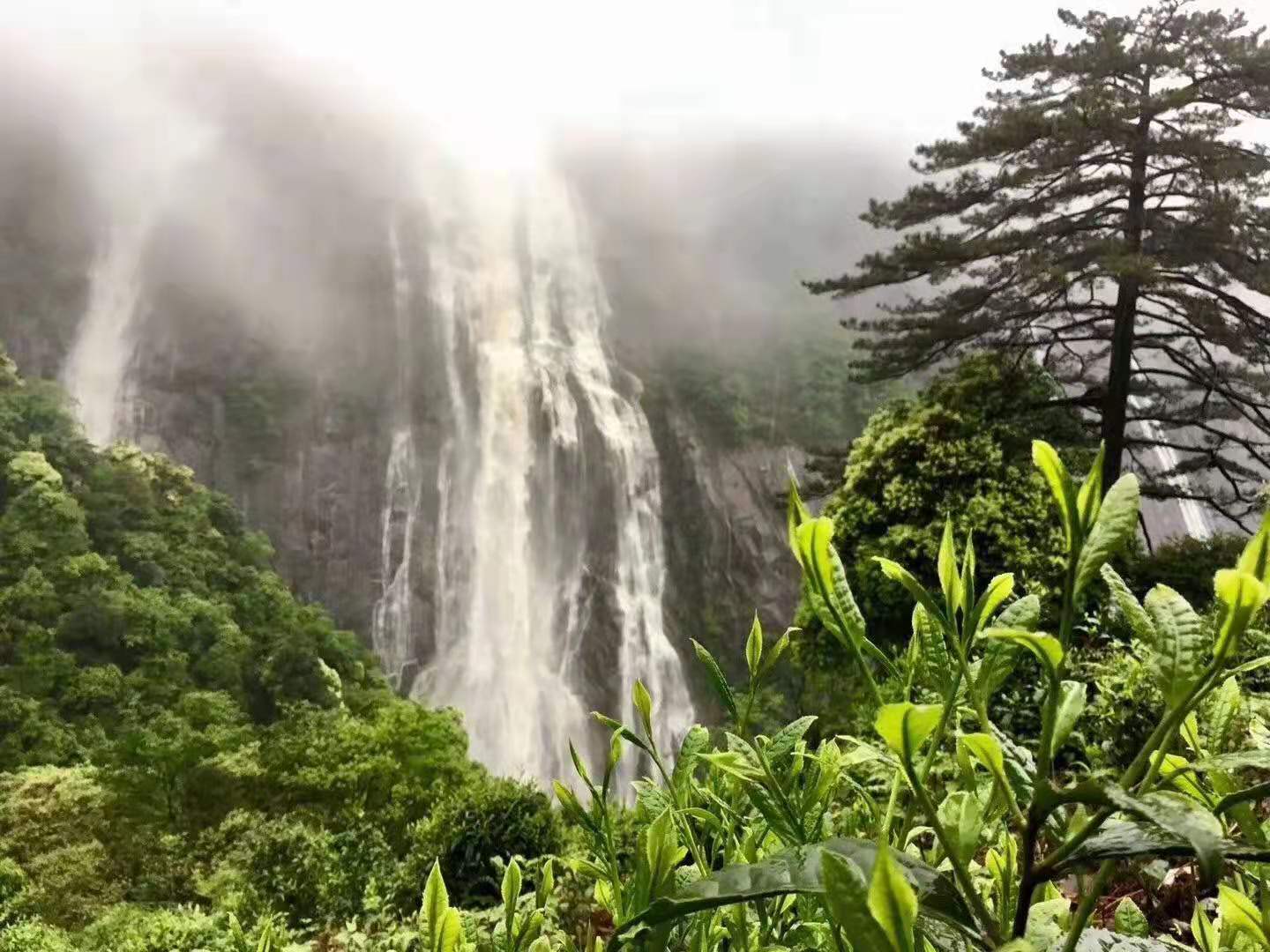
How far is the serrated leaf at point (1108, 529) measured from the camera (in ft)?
1.20

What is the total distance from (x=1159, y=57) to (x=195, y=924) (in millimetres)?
8292

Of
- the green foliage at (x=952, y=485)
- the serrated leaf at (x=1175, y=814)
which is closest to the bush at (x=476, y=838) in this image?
the green foliage at (x=952, y=485)

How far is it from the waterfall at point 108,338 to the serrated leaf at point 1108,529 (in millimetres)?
17049

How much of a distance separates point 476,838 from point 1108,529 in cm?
468

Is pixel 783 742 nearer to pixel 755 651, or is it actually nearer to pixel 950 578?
pixel 755 651

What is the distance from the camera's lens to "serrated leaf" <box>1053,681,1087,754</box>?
37 cm

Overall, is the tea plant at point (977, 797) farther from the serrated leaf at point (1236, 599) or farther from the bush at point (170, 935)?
the bush at point (170, 935)

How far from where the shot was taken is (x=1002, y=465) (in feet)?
18.9

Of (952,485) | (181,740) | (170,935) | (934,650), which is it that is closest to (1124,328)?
(952,485)

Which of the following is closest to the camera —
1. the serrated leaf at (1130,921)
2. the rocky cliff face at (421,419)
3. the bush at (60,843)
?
the serrated leaf at (1130,921)

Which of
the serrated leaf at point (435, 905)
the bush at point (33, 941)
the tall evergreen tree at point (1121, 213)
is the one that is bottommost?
the bush at point (33, 941)

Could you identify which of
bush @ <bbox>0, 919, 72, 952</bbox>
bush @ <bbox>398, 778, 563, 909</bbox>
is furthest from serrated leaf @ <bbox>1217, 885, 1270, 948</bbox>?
bush @ <bbox>0, 919, 72, 952</bbox>

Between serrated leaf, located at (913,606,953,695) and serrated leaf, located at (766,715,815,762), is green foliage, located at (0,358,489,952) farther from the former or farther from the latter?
serrated leaf, located at (913,606,953,695)

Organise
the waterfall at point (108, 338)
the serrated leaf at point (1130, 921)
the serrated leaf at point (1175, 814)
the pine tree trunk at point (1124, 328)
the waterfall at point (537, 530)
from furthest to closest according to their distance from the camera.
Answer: the waterfall at point (108, 338)
the waterfall at point (537, 530)
the pine tree trunk at point (1124, 328)
the serrated leaf at point (1130, 921)
the serrated leaf at point (1175, 814)
